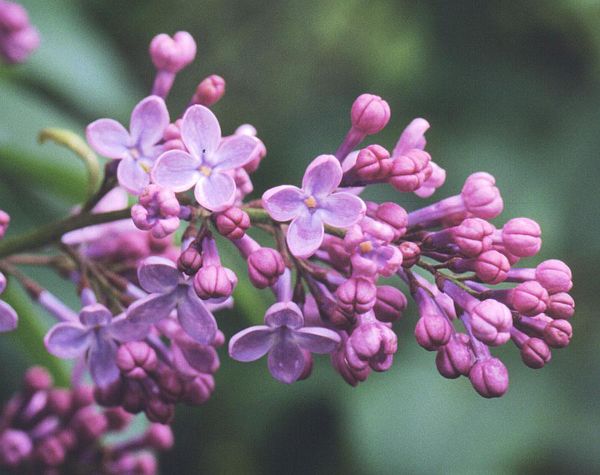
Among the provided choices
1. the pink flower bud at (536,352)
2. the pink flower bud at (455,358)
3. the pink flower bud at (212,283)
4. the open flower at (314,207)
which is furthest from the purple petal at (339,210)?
the pink flower bud at (536,352)

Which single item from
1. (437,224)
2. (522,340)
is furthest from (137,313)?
(522,340)

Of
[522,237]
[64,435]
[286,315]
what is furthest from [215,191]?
[64,435]

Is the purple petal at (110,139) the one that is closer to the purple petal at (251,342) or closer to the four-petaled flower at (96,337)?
the four-petaled flower at (96,337)

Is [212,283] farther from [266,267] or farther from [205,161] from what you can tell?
[205,161]

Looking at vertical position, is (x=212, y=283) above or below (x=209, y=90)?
below

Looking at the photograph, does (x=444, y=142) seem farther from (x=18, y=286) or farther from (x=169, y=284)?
(x=169, y=284)
